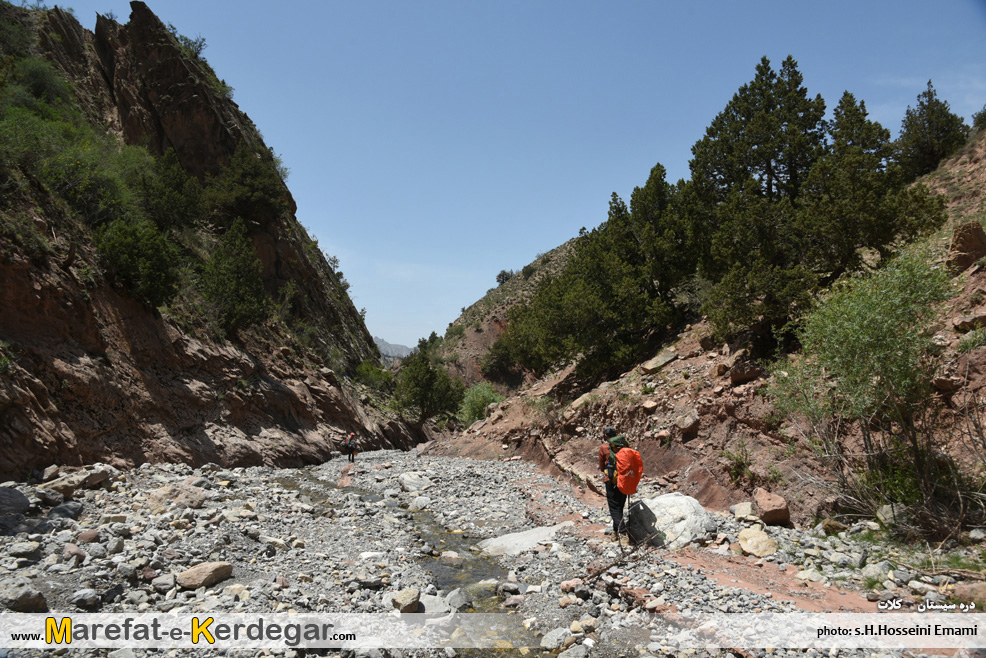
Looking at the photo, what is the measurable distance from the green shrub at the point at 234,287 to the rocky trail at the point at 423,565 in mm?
12278

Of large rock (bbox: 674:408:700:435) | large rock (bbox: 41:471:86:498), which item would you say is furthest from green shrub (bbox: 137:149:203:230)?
large rock (bbox: 674:408:700:435)

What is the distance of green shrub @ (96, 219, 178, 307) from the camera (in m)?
17.0

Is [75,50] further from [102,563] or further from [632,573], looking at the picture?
[632,573]

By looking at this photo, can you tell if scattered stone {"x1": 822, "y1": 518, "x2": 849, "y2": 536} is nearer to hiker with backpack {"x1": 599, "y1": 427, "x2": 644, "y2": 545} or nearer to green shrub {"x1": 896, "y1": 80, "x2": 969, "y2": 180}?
hiker with backpack {"x1": 599, "y1": 427, "x2": 644, "y2": 545}

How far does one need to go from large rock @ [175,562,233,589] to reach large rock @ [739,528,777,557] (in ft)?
28.9

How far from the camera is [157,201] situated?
27578 mm

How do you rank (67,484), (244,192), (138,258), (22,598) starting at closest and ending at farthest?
(22,598) < (67,484) < (138,258) < (244,192)

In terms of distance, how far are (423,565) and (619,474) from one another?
4.49 metres

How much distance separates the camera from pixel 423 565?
9.96m

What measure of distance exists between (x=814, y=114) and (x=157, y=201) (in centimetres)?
3321

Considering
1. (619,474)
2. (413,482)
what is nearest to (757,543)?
(619,474)

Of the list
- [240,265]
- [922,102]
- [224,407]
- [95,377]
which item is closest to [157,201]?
[240,265]

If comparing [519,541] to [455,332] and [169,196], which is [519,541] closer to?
[169,196]

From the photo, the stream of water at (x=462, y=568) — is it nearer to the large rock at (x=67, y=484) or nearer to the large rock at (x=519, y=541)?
the large rock at (x=519, y=541)
